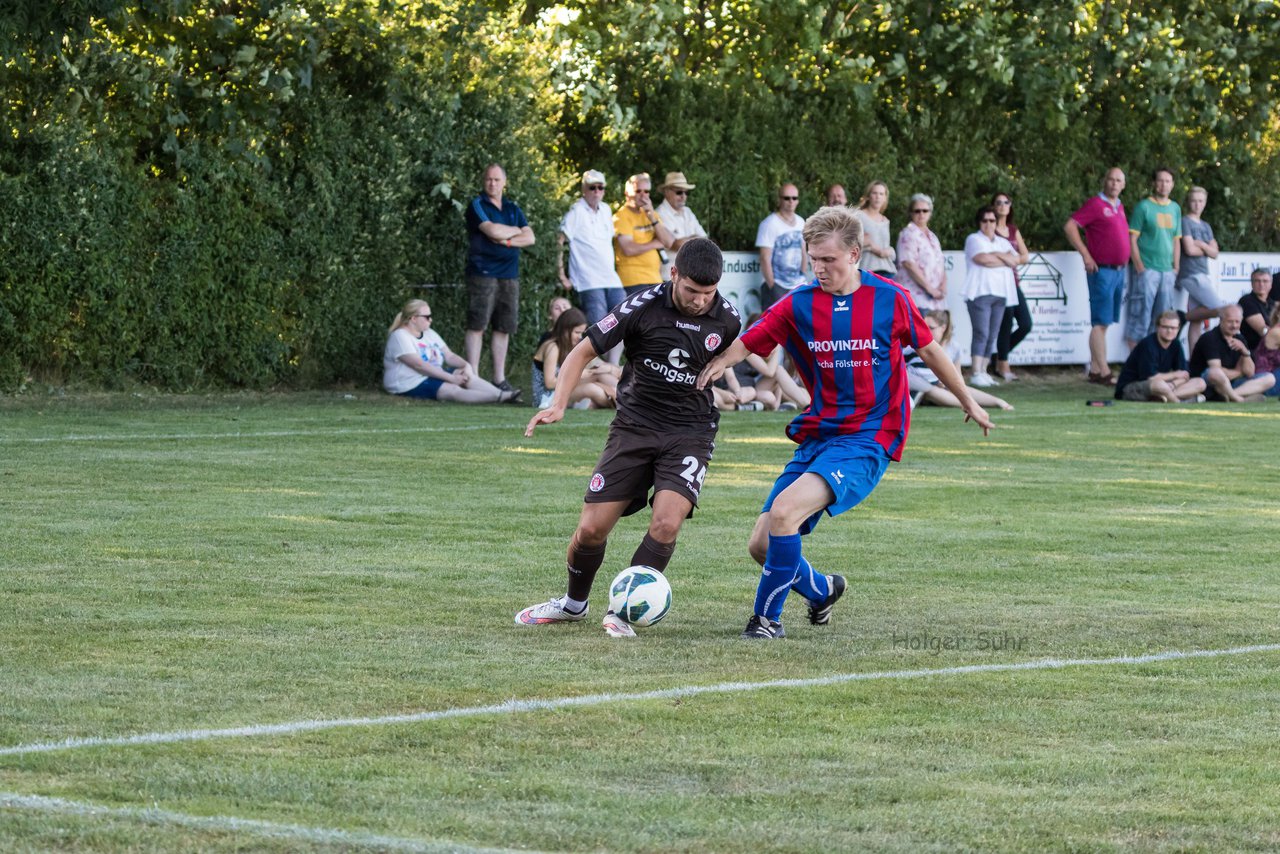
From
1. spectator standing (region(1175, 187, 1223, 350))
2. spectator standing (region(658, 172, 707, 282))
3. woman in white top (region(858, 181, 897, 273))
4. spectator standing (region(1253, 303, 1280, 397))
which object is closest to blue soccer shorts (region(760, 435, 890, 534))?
spectator standing (region(658, 172, 707, 282))

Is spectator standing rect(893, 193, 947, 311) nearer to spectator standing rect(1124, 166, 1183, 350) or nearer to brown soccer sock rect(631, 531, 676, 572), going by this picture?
spectator standing rect(1124, 166, 1183, 350)

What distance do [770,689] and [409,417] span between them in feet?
37.5

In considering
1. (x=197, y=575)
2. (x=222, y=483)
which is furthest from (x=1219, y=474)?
(x=197, y=575)

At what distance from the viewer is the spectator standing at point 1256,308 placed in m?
23.2

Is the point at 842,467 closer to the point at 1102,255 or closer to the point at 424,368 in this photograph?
the point at 424,368

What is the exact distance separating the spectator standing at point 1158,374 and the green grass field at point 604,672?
341 inches

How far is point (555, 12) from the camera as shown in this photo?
75.0ft

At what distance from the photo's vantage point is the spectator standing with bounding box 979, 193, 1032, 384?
926 inches

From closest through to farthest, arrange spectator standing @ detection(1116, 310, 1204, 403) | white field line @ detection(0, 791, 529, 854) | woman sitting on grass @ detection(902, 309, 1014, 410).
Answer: white field line @ detection(0, 791, 529, 854), woman sitting on grass @ detection(902, 309, 1014, 410), spectator standing @ detection(1116, 310, 1204, 403)

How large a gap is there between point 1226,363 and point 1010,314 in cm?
275

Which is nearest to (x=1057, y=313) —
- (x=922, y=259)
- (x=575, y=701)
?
(x=922, y=259)

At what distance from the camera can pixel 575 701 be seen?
19.4 ft

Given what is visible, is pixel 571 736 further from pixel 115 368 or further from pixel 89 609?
pixel 115 368

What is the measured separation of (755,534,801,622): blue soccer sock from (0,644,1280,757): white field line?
0.82 metres
